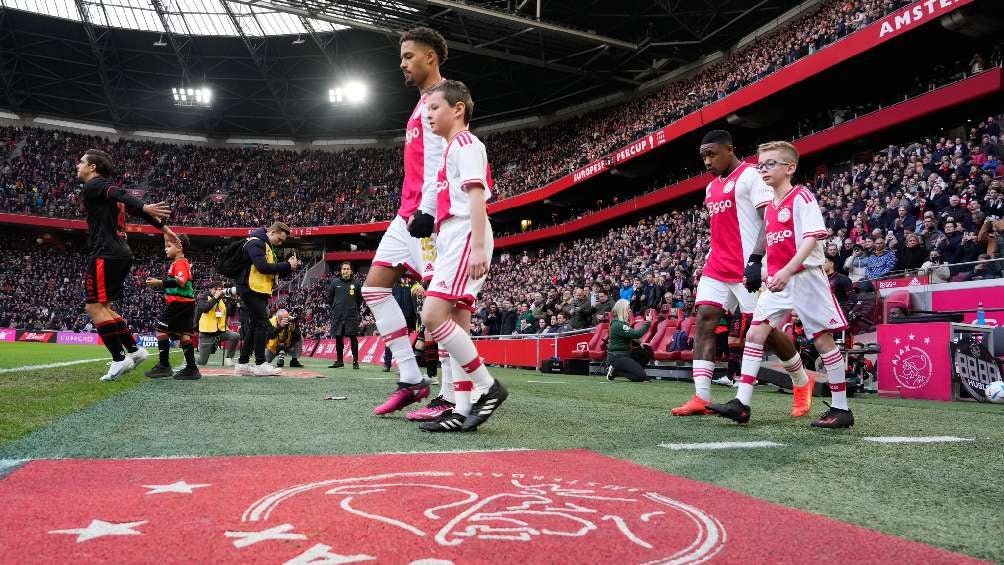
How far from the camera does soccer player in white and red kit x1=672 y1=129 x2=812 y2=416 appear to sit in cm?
473

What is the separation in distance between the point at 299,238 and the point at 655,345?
3627 centimetres

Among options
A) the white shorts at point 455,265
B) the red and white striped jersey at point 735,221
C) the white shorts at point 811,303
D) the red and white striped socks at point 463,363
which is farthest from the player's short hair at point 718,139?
the red and white striped socks at point 463,363

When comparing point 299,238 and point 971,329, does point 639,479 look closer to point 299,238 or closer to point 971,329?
point 971,329

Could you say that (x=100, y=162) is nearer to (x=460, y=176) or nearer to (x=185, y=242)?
(x=460, y=176)

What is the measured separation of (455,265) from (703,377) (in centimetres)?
229

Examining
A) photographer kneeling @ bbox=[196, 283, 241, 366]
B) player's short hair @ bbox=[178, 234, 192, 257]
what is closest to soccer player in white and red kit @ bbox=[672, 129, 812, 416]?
player's short hair @ bbox=[178, 234, 192, 257]

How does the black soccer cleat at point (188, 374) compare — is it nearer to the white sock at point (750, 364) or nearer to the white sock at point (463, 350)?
the white sock at point (463, 350)

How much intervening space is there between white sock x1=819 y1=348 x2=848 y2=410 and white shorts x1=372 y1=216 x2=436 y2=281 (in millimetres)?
2812

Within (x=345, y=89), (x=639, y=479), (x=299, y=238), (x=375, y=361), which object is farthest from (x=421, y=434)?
(x=299, y=238)

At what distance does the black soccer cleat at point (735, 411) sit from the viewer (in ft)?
13.5

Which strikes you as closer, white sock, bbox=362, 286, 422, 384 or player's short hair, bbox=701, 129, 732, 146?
white sock, bbox=362, 286, 422, 384

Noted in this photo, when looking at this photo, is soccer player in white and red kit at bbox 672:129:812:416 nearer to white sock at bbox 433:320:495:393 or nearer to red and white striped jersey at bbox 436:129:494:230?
white sock at bbox 433:320:495:393

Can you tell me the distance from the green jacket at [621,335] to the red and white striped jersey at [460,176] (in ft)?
23.8

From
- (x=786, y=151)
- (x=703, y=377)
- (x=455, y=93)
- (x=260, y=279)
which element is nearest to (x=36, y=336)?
(x=260, y=279)
